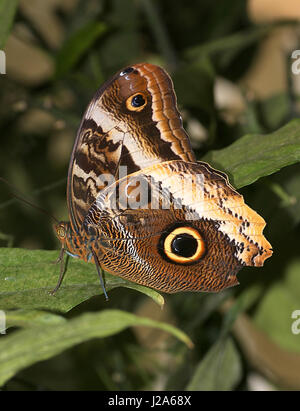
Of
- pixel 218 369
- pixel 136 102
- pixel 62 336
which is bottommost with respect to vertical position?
pixel 218 369

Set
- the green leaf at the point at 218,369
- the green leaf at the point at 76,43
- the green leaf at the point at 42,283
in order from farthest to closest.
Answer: the green leaf at the point at 76,43 < the green leaf at the point at 218,369 < the green leaf at the point at 42,283

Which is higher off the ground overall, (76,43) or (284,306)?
(76,43)

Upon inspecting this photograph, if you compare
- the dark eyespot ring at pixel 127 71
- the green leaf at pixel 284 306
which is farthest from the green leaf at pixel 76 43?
the green leaf at pixel 284 306

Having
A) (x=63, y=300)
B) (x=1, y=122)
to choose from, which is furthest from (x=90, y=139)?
(x=1, y=122)

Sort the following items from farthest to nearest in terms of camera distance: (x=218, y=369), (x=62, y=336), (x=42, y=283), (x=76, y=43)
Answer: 1. (x=76, y=43)
2. (x=218, y=369)
3. (x=42, y=283)
4. (x=62, y=336)

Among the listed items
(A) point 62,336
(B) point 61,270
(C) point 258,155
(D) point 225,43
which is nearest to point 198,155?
(D) point 225,43

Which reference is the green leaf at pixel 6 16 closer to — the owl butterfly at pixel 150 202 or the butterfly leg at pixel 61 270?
the owl butterfly at pixel 150 202

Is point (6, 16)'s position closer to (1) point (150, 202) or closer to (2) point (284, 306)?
(1) point (150, 202)
